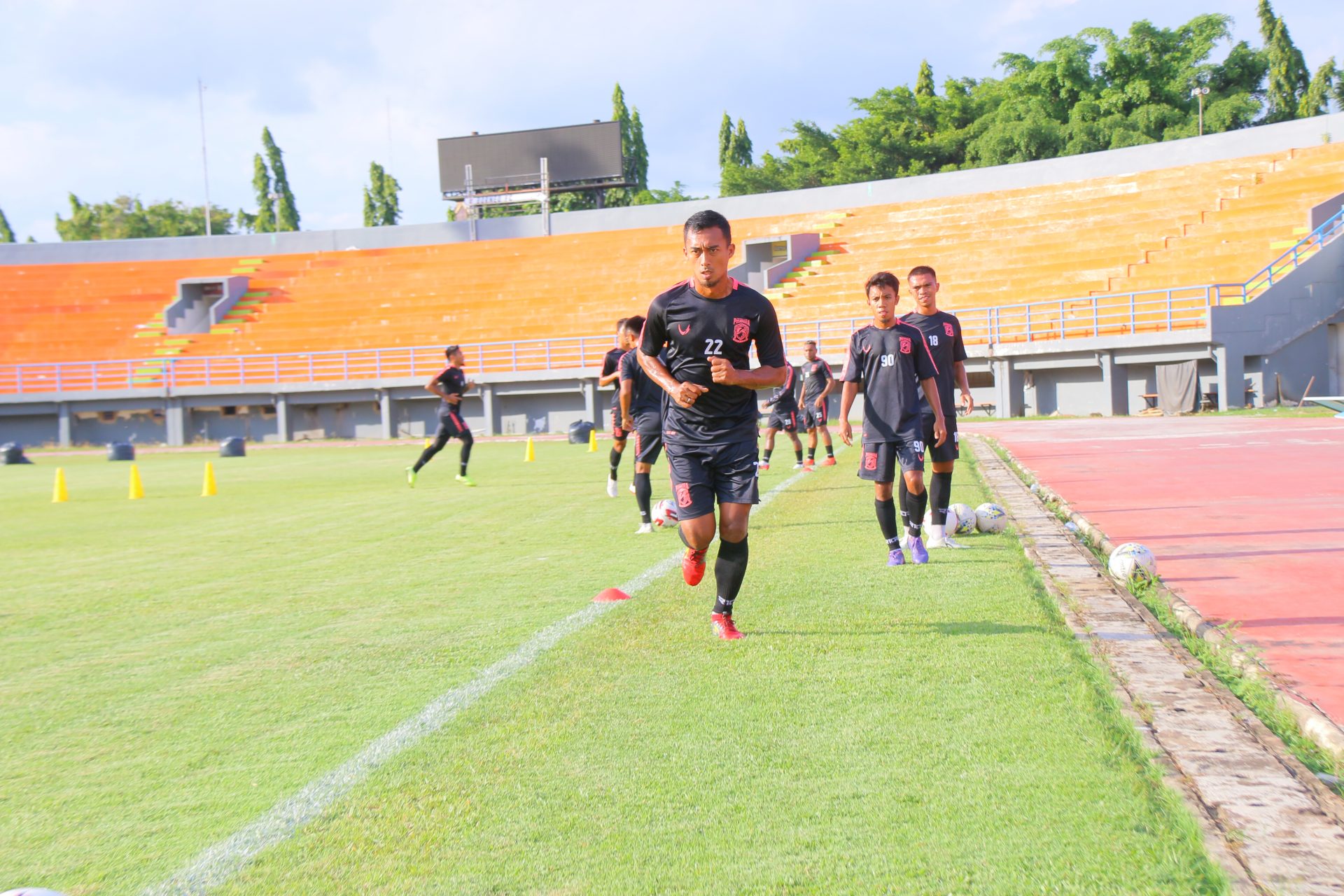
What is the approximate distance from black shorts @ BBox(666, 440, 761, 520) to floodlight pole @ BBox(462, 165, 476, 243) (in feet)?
136

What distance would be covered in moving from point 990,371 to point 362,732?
92.3 feet

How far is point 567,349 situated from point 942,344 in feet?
93.6

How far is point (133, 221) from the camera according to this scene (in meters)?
71.6

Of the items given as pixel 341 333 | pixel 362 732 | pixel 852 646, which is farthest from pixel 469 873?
pixel 341 333

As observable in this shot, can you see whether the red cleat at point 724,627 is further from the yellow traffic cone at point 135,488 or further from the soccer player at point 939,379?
the yellow traffic cone at point 135,488

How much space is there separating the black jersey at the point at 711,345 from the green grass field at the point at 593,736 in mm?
971

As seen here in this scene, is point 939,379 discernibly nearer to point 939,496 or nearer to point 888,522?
point 939,496

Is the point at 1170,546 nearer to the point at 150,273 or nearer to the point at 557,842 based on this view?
the point at 557,842

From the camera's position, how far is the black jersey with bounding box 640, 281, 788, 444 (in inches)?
195

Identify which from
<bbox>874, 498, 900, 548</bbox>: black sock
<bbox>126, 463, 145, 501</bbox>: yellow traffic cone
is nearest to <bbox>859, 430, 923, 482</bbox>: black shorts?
<bbox>874, 498, 900, 548</bbox>: black sock

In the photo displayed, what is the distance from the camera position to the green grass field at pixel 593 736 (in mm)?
2562

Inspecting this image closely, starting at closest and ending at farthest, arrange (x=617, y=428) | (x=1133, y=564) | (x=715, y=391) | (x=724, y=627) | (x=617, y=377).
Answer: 1. (x=724, y=627)
2. (x=715, y=391)
3. (x=1133, y=564)
4. (x=617, y=377)
5. (x=617, y=428)

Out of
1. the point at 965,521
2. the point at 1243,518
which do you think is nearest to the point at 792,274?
the point at 1243,518

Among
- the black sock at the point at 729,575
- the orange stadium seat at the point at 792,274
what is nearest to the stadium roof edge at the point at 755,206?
the orange stadium seat at the point at 792,274
